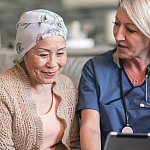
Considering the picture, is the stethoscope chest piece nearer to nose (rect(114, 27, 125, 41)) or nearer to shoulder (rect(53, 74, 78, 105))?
shoulder (rect(53, 74, 78, 105))

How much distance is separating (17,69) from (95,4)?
3.26 meters

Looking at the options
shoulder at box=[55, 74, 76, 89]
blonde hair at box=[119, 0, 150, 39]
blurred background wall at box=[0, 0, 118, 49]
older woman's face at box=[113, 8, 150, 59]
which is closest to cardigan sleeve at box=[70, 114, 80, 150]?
shoulder at box=[55, 74, 76, 89]

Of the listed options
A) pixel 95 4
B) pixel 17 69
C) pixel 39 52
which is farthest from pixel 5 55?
pixel 95 4

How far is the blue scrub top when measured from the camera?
1740 millimetres

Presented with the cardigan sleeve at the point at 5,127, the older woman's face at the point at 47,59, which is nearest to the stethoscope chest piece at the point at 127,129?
the older woman's face at the point at 47,59

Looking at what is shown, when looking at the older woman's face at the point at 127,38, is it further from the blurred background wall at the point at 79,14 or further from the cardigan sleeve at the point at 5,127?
the blurred background wall at the point at 79,14

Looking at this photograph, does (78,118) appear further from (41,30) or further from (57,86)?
(41,30)

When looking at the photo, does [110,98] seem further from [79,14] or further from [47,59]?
[79,14]

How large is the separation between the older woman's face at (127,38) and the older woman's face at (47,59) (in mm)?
230

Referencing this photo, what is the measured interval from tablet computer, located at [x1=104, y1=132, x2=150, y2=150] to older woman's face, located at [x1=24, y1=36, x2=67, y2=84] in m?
0.51

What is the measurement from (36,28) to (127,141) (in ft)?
2.06

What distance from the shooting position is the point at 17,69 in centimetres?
175

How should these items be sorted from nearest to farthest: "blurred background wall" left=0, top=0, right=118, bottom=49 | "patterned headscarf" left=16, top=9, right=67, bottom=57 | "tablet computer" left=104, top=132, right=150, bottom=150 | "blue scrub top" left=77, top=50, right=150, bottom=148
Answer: "tablet computer" left=104, top=132, right=150, bottom=150 → "patterned headscarf" left=16, top=9, right=67, bottom=57 → "blue scrub top" left=77, top=50, right=150, bottom=148 → "blurred background wall" left=0, top=0, right=118, bottom=49

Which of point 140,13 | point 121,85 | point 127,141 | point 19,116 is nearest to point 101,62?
point 121,85
